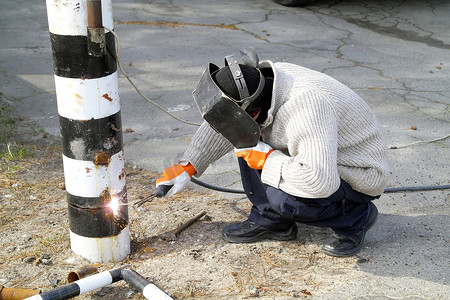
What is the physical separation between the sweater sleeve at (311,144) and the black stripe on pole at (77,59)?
Answer: 0.82 m

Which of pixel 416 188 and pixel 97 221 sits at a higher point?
pixel 97 221

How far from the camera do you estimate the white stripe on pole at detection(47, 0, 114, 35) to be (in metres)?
2.23

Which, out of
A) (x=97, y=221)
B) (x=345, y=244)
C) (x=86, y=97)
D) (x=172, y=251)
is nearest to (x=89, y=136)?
(x=86, y=97)

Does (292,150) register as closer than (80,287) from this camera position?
No

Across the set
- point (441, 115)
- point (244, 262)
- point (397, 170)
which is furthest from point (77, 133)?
point (441, 115)

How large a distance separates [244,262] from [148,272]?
49cm

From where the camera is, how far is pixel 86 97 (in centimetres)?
239

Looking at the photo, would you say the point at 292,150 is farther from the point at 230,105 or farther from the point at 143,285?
the point at 143,285

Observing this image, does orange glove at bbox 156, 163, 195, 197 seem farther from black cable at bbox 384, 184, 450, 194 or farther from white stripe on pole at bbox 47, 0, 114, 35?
black cable at bbox 384, 184, 450, 194

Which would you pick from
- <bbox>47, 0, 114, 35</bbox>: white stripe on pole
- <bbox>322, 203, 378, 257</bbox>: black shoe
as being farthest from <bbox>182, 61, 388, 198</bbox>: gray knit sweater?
<bbox>47, 0, 114, 35</bbox>: white stripe on pole

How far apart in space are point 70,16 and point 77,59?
7.2 inches

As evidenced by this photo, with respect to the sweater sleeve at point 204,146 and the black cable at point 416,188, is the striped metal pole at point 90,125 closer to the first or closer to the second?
the sweater sleeve at point 204,146

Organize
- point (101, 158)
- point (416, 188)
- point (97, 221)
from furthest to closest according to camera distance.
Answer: point (416, 188) → point (97, 221) → point (101, 158)

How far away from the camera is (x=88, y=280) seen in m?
2.36
